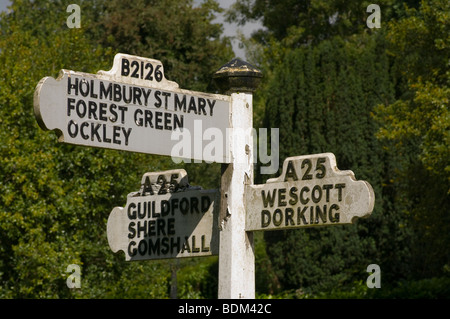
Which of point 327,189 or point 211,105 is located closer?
point 327,189

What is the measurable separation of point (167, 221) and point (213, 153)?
796 mm

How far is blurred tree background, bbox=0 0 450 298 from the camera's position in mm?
18438

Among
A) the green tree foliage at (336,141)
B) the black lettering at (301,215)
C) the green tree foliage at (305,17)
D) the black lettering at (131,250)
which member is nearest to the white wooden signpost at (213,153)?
the black lettering at (301,215)

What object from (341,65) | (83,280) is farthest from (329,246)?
(83,280)

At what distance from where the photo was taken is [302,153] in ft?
78.2

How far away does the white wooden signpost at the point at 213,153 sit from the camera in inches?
196

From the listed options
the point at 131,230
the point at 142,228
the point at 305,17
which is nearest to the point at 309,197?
the point at 142,228

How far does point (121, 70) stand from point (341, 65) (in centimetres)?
2005

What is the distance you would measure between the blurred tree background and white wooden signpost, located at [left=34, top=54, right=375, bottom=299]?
36.5 feet

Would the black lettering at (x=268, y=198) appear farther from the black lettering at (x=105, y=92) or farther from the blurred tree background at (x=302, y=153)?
the blurred tree background at (x=302, y=153)

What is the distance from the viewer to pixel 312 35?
34.1 m

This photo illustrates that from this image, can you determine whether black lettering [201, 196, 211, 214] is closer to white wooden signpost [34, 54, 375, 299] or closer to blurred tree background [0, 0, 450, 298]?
white wooden signpost [34, 54, 375, 299]

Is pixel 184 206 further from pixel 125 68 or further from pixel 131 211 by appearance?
pixel 125 68

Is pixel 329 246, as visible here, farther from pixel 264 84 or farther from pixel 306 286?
pixel 264 84
